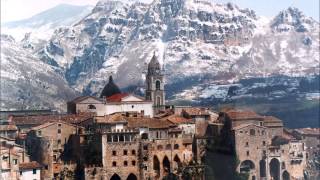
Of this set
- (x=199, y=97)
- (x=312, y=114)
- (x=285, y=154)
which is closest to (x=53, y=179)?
(x=285, y=154)

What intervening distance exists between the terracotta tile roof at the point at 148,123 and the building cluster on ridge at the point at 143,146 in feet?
0.29

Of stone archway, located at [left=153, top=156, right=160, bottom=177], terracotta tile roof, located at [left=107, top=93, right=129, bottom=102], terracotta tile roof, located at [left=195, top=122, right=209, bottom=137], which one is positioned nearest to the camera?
stone archway, located at [left=153, top=156, right=160, bottom=177]

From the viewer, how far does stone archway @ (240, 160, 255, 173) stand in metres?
66.4

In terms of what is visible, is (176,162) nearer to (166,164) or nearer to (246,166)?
(166,164)

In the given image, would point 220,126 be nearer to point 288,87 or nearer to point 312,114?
point 312,114

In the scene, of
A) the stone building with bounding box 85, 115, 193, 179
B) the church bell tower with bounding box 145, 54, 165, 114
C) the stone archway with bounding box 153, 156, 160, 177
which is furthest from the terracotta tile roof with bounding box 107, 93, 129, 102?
the stone archway with bounding box 153, 156, 160, 177

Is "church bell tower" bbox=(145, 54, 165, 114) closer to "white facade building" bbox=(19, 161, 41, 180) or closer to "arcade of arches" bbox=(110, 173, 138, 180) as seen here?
"arcade of arches" bbox=(110, 173, 138, 180)

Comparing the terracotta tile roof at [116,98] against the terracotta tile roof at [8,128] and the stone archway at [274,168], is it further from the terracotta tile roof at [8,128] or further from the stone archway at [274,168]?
the stone archway at [274,168]

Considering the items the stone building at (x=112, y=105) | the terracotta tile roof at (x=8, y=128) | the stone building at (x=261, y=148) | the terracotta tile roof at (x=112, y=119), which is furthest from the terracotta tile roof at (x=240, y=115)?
the terracotta tile roof at (x=8, y=128)

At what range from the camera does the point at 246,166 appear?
66.8m

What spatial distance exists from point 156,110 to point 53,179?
24502mm

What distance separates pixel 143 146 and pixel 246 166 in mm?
9756

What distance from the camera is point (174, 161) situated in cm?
6562

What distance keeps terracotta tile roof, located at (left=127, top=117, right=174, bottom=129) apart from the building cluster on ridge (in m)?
0.09
